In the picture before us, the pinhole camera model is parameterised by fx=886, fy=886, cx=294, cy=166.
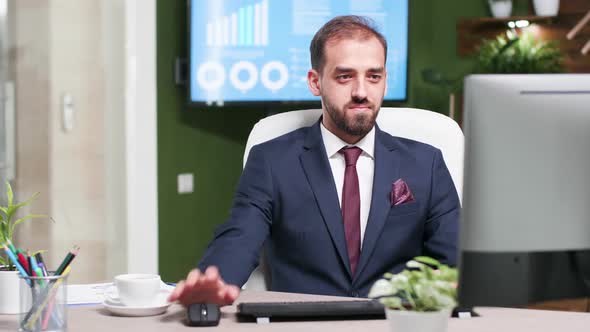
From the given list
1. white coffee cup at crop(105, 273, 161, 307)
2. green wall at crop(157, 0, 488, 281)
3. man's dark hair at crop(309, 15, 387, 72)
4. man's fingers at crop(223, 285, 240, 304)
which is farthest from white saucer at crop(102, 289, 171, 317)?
green wall at crop(157, 0, 488, 281)

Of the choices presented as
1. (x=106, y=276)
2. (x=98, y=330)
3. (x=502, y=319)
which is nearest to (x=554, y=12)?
(x=106, y=276)

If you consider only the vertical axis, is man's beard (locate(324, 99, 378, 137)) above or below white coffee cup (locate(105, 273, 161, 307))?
above

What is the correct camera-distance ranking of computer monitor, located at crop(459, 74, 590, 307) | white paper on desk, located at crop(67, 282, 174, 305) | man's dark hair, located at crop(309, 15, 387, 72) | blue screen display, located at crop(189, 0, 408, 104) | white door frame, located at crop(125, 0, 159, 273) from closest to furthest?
computer monitor, located at crop(459, 74, 590, 307)
white paper on desk, located at crop(67, 282, 174, 305)
man's dark hair, located at crop(309, 15, 387, 72)
white door frame, located at crop(125, 0, 159, 273)
blue screen display, located at crop(189, 0, 408, 104)

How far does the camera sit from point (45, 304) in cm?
137

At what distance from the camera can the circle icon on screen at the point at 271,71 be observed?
4004 mm

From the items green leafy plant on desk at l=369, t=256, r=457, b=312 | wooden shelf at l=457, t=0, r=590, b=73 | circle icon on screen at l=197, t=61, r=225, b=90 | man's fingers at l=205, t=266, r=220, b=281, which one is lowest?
man's fingers at l=205, t=266, r=220, b=281

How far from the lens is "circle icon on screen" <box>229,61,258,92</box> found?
3969 mm

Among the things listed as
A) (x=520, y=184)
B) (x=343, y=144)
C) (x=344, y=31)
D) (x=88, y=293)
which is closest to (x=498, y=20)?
(x=344, y=31)

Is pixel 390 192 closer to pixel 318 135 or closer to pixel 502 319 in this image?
pixel 318 135

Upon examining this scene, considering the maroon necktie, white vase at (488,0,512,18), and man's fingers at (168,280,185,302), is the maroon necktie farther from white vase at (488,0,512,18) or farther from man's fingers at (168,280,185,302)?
white vase at (488,0,512,18)

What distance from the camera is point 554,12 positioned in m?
4.51

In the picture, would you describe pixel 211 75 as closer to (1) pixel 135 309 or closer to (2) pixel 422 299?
(1) pixel 135 309

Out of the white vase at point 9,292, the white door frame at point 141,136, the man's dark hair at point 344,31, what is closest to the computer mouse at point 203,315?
the white vase at point 9,292

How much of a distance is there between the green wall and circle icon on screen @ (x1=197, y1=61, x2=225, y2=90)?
161 millimetres
